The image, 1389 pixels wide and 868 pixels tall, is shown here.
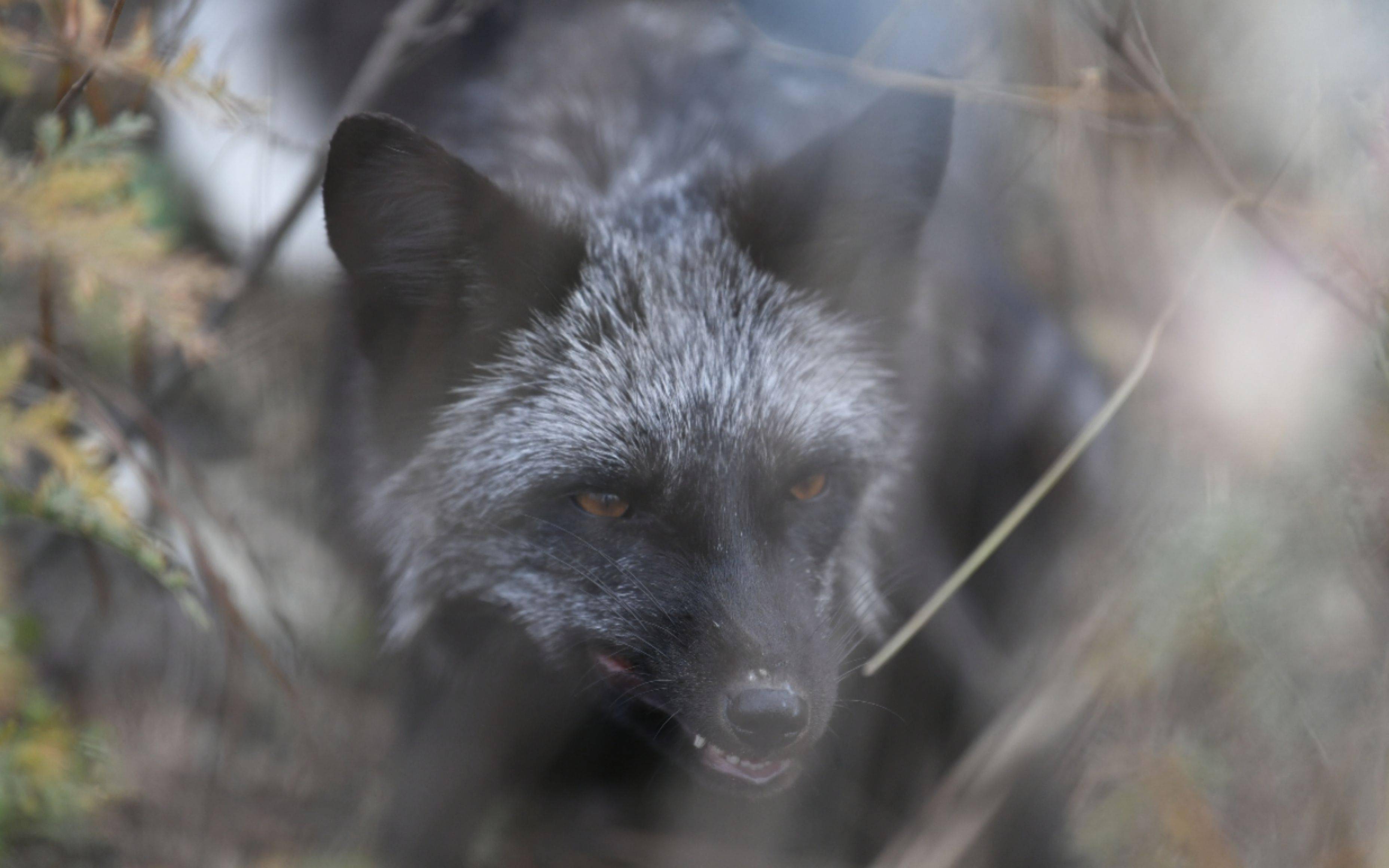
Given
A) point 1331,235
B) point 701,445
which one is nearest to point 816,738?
point 701,445

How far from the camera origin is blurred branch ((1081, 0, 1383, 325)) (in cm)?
209

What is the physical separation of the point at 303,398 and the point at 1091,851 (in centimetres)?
212

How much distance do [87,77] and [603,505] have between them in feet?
3.69

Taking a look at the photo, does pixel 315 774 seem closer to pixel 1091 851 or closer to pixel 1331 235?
pixel 1091 851

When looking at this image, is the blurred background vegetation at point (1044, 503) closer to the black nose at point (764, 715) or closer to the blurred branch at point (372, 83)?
the blurred branch at point (372, 83)

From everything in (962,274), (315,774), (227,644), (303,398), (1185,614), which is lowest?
(315,774)

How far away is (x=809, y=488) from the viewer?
1926mm

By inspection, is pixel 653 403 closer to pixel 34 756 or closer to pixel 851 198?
pixel 851 198

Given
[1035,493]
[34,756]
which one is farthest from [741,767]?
[34,756]

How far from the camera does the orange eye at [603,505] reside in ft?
6.00

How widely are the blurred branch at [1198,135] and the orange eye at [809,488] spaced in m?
1.07

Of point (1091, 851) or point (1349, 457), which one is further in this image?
point (1091, 851)

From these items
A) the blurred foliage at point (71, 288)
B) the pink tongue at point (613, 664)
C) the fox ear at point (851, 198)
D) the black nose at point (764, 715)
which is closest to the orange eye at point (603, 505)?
the pink tongue at point (613, 664)

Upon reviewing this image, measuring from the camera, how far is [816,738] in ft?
5.63
